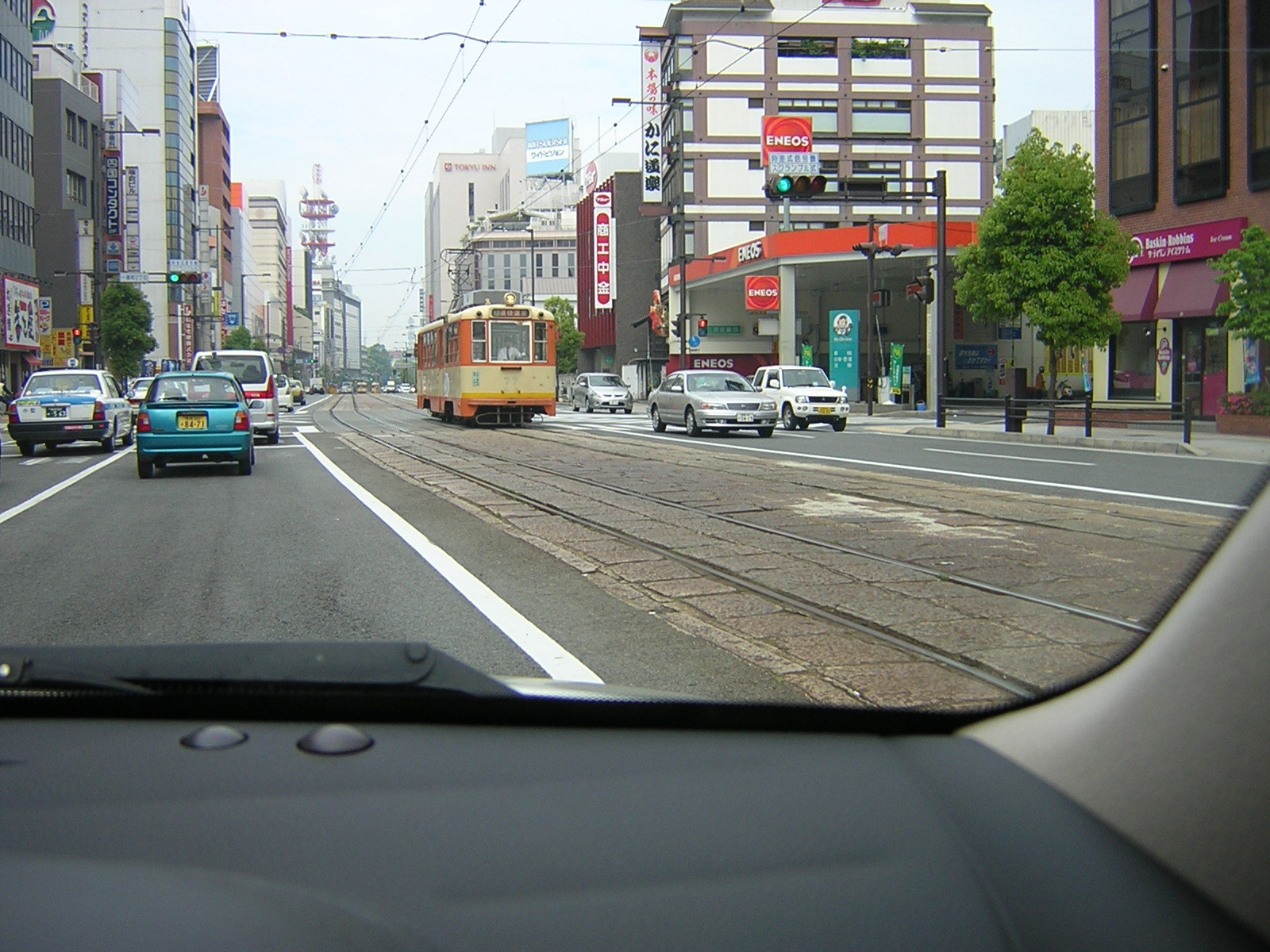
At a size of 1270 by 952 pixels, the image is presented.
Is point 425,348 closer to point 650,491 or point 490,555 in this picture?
point 650,491

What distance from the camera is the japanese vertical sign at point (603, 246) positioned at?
221ft

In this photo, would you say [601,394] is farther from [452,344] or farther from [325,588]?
[325,588]

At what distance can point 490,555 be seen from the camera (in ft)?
27.0

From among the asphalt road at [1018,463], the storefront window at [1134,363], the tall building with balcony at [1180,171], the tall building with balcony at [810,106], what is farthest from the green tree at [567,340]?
the asphalt road at [1018,463]

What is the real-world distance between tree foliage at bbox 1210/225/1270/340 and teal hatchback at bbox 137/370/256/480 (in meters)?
18.2

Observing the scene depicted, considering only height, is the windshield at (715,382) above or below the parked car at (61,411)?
above

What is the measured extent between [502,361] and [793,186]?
9569 millimetres

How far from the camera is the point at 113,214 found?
65312mm

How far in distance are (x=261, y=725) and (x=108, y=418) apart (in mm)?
21521

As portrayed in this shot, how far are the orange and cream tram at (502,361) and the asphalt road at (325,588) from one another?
15.6 m

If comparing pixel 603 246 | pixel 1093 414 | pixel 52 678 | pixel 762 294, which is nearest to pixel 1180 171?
pixel 1093 414

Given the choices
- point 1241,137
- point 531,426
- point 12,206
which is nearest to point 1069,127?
point 1241,137

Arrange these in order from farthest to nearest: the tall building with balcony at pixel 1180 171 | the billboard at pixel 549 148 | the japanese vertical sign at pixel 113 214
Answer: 1. the billboard at pixel 549 148
2. the japanese vertical sign at pixel 113 214
3. the tall building with balcony at pixel 1180 171

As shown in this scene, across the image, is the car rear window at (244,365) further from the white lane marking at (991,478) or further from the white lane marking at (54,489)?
the white lane marking at (991,478)
